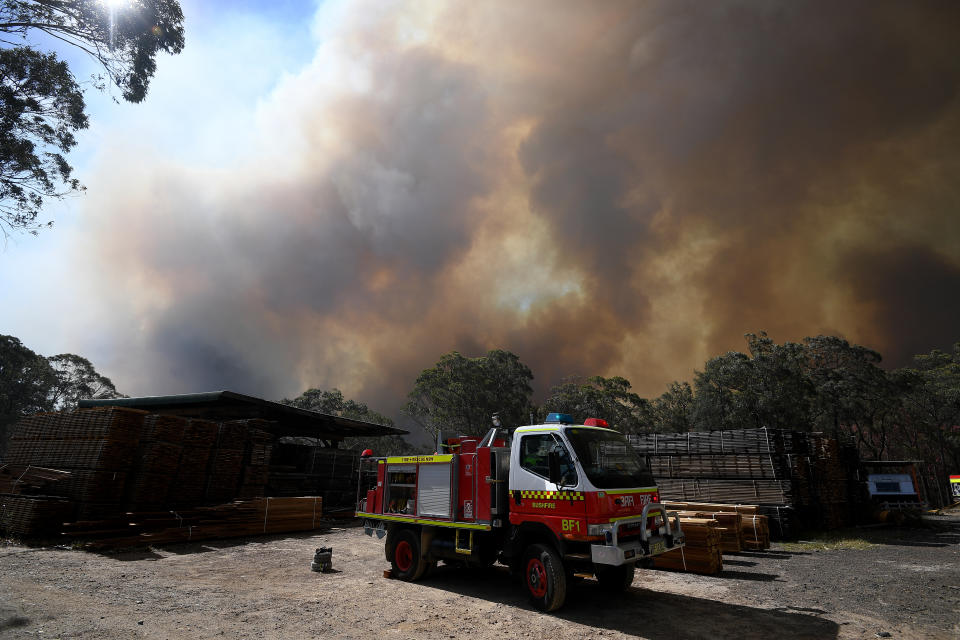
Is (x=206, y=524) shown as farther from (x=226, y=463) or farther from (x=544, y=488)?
(x=544, y=488)

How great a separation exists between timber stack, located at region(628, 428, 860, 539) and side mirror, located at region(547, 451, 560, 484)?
40.1 ft

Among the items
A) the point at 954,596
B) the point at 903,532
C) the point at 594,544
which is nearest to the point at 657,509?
the point at 594,544

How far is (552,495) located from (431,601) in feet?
9.72

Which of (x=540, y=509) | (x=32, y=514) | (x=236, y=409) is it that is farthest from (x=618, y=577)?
(x=236, y=409)

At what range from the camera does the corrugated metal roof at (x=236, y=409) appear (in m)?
20.6

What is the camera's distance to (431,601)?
26.8 feet

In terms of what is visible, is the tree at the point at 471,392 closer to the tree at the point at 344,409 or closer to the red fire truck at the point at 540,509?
the tree at the point at 344,409

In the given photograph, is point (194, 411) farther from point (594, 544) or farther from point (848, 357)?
point (848, 357)

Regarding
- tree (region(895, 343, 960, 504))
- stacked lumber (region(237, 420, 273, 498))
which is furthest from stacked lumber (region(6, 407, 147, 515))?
→ tree (region(895, 343, 960, 504))

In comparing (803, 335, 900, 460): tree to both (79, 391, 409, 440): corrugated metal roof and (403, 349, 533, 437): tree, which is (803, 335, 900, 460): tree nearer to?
(403, 349, 533, 437): tree

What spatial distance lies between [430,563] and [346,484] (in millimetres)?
16583

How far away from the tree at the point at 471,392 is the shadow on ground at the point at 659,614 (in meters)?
39.9

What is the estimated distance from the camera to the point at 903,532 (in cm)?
1920

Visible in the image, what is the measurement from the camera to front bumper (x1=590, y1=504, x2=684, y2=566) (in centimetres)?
673
